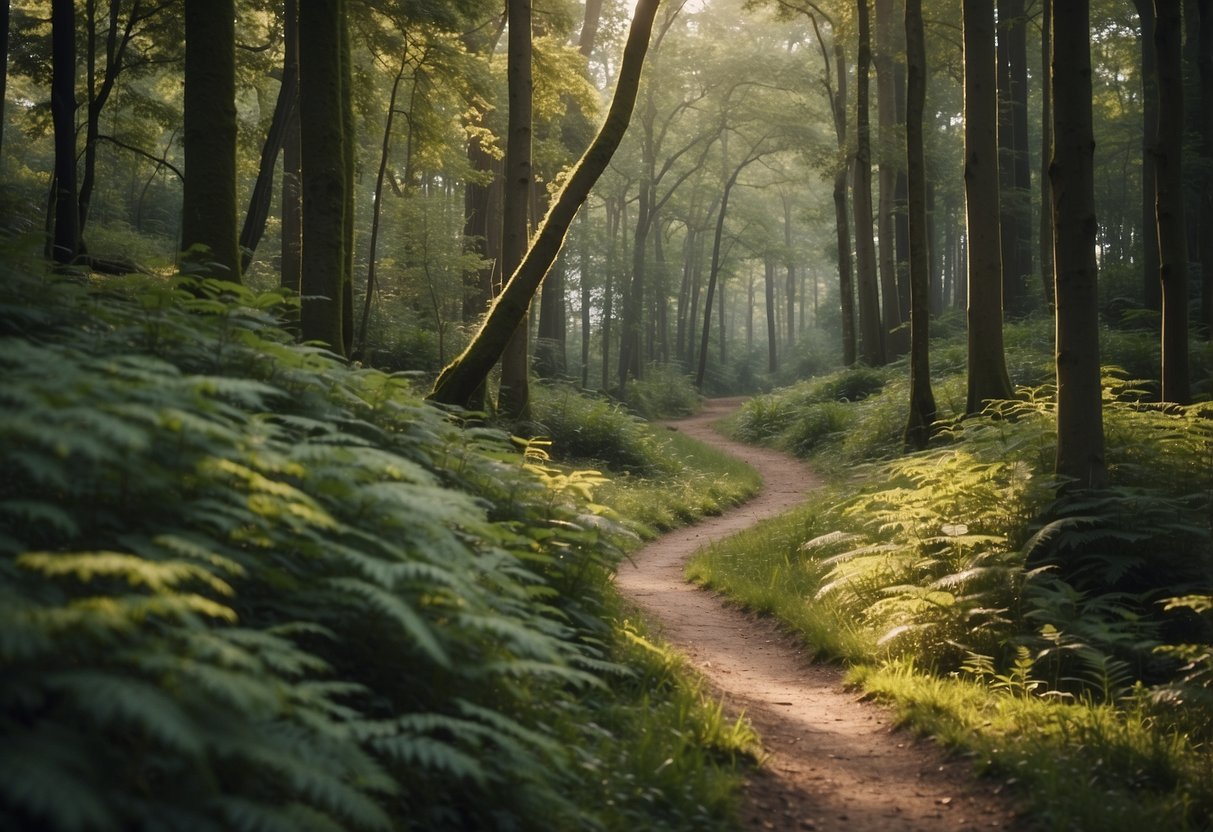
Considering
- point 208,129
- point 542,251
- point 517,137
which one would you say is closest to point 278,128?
point 517,137

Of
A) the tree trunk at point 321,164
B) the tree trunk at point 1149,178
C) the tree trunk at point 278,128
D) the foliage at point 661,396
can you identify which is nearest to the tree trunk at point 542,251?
the tree trunk at point 321,164

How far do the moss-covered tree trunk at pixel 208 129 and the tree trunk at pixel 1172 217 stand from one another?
9575 millimetres

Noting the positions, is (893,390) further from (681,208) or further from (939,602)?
(681,208)

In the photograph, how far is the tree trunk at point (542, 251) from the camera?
390 inches

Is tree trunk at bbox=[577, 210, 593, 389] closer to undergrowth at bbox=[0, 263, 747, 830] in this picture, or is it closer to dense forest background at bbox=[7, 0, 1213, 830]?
dense forest background at bbox=[7, 0, 1213, 830]

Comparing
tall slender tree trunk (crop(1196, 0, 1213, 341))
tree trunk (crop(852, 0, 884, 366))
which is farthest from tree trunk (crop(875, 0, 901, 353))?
tall slender tree trunk (crop(1196, 0, 1213, 341))

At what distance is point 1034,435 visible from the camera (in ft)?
27.9

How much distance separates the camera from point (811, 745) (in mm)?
5383

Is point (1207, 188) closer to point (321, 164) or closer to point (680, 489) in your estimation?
point (680, 489)

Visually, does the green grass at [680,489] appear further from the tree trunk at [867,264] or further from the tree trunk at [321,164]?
the tree trunk at [867,264]

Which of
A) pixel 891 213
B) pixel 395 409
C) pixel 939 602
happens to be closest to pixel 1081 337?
pixel 939 602

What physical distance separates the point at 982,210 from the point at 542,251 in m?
6.84

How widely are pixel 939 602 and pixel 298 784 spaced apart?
5.57m

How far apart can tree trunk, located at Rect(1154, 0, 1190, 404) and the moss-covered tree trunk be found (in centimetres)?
958
